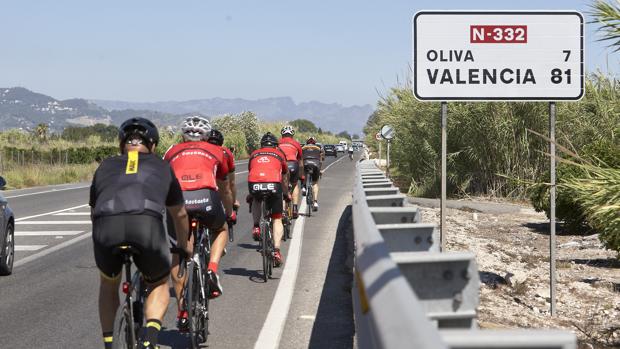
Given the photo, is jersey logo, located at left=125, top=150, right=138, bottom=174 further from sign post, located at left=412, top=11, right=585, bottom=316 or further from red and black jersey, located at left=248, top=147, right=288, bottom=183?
red and black jersey, located at left=248, top=147, right=288, bottom=183

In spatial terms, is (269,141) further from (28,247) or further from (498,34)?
(28,247)

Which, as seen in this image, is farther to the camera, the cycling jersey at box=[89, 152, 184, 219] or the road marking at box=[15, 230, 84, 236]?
the road marking at box=[15, 230, 84, 236]

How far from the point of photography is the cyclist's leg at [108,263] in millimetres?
4828

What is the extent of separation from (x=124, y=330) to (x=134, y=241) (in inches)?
20.7

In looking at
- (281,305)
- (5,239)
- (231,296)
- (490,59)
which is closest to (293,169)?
(5,239)

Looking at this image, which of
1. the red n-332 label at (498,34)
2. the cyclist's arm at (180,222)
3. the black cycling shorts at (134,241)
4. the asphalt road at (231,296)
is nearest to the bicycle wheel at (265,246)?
the asphalt road at (231,296)

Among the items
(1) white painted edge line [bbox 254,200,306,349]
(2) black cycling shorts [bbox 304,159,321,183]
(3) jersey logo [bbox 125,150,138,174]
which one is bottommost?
(1) white painted edge line [bbox 254,200,306,349]

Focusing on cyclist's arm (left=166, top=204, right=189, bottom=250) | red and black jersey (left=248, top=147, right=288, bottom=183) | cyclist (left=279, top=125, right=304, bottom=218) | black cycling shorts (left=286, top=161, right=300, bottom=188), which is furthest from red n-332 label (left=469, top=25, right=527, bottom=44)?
black cycling shorts (left=286, top=161, right=300, bottom=188)

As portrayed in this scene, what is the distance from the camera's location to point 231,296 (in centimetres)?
925

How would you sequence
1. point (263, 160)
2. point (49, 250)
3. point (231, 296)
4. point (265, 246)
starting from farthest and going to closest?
point (49, 250), point (263, 160), point (265, 246), point (231, 296)

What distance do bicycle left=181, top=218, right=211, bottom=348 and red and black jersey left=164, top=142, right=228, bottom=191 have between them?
327 mm

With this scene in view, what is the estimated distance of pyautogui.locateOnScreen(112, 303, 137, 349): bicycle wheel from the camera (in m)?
4.74

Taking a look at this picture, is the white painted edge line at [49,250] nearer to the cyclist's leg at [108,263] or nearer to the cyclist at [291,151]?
the cyclist at [291,151]

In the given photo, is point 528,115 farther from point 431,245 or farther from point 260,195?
point 431,245
